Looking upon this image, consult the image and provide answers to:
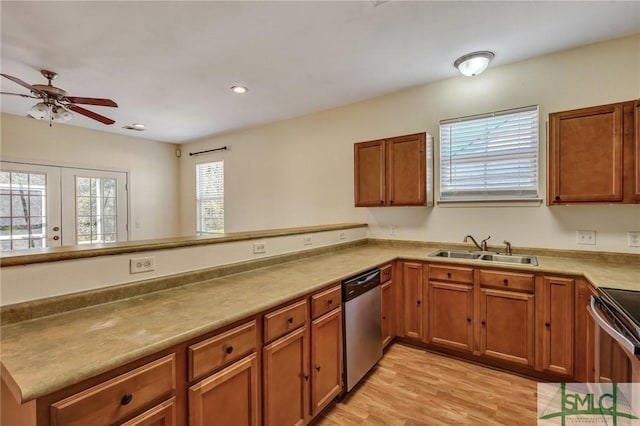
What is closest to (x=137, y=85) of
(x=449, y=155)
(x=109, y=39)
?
(x=109, y=39)

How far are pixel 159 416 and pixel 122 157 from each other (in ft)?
17.2

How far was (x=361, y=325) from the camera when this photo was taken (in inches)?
89.3

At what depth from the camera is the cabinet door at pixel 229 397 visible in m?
1.20

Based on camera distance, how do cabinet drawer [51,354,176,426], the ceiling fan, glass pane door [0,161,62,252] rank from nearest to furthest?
cabinet drawer [51,354,176,426] → the ceiling fan → glass pane door [0,161,62,252]

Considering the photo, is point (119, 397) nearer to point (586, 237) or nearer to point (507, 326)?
point (507, 326)

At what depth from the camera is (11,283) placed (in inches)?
48.4

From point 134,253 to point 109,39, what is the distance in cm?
184

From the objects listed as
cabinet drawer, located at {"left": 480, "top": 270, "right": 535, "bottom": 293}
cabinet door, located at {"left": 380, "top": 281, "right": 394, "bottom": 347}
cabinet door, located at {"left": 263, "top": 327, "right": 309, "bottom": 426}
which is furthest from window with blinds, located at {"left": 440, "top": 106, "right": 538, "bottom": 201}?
cabinet door, located at {"left": 263, "top": 327, "right": 309, "bottom": 426}

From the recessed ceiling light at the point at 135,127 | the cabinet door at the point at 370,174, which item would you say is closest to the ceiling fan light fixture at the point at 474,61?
the cabinet door at the point at 370,174

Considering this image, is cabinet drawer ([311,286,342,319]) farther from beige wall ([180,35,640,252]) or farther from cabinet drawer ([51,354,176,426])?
Answer: beige wall ([180,35,640,252])

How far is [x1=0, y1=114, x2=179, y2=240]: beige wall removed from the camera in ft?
13.3

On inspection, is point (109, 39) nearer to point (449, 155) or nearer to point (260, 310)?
point (260, 310)

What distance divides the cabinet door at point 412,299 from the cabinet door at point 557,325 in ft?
3.03

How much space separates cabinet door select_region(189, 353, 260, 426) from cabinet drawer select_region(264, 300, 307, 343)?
140 millimetres
